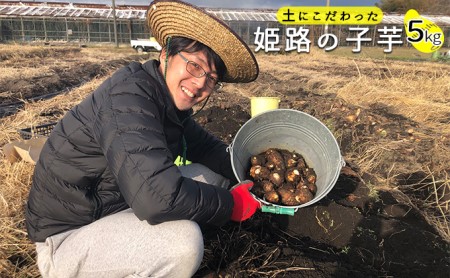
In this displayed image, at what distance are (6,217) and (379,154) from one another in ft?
11.4

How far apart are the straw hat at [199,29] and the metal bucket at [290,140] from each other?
0.40 meters

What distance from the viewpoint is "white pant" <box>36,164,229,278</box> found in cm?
135

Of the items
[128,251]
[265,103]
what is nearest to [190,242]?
[128,251]

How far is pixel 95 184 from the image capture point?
1510mm

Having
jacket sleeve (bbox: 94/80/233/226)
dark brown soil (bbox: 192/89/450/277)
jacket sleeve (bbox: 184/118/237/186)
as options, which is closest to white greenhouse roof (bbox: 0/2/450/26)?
jacket sleeve (bbox: 184/118/237/186)

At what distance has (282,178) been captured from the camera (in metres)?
1.96

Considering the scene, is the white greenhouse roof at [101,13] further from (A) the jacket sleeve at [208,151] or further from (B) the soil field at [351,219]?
(A) the jacket sleeve at [208,151]

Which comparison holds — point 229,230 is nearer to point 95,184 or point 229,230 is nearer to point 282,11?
point 95,184

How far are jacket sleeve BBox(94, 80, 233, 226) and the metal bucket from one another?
0.51 m

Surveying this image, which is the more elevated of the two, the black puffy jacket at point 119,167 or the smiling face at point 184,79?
the smiling face at point 184,79

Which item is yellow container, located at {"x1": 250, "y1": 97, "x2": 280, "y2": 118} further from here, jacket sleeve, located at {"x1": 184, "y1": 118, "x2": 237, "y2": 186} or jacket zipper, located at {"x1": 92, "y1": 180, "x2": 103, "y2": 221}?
jacket zipper, located at {"x1": 92, "y1": 180, "x2": 103, "y2": 221}

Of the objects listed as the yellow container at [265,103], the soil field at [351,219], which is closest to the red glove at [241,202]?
the soil field at [351,219]

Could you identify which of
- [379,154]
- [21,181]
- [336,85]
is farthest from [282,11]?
[21,181]

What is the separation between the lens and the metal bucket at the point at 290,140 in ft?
6.11
